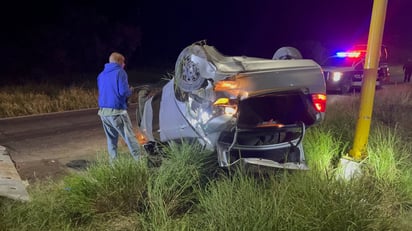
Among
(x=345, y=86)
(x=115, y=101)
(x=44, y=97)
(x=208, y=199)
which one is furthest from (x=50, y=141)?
(x=345, y=86)

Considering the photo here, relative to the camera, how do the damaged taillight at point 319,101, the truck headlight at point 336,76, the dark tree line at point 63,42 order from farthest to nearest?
1. the dark tree line at point 63,42
2. the truck headlight at point 336,76
3. the damaged taillight at point 319,101

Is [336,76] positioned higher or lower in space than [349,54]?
lower

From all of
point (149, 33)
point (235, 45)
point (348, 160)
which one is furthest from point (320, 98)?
point (235, 45)

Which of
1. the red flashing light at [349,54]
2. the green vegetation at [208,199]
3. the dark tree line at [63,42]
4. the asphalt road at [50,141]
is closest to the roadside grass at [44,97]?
the asphalt road at [50,141]

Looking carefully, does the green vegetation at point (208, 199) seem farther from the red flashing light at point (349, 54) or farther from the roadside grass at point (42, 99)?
the red flashing light at point (349, 54)

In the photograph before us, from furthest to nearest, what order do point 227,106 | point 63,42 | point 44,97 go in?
1. point 63,42
2. point 44,97
3. point 227,106

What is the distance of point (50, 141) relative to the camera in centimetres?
878

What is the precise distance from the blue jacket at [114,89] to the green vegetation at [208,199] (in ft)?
4.81

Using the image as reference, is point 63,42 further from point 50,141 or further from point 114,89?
point 114,89

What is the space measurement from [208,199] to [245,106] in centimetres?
145

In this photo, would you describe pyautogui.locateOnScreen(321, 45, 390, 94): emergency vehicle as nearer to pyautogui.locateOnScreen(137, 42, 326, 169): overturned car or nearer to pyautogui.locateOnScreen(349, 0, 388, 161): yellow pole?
pyautogui.locateOnScreen(349, 0, 388, 161): yellow pole

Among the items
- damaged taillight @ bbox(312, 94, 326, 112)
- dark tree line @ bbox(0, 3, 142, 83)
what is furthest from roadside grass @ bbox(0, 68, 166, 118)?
damaged taillight @ bbox(312, 94, 326, 112)

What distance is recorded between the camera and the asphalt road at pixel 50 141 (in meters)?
7.04

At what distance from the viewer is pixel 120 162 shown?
4.67 m
